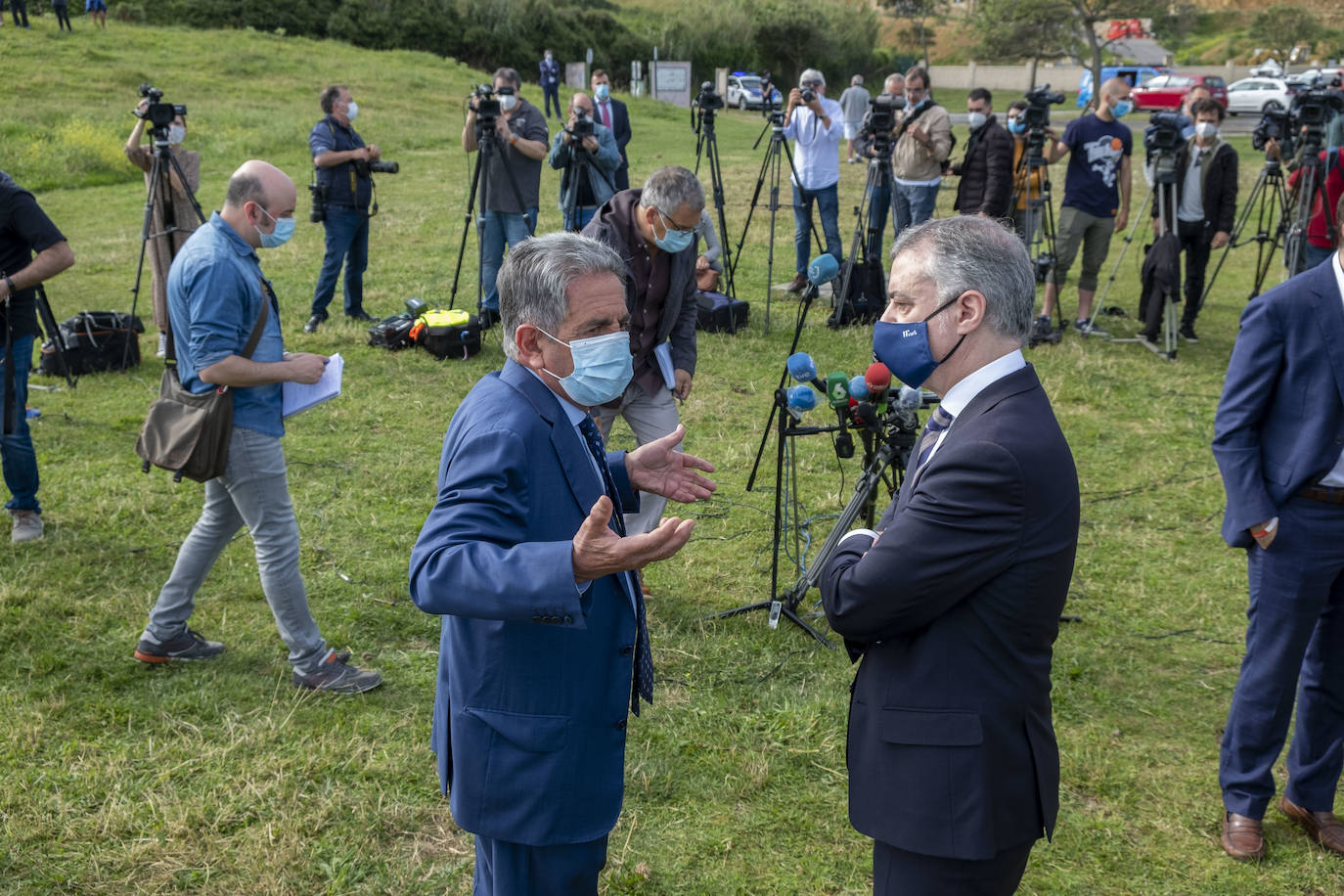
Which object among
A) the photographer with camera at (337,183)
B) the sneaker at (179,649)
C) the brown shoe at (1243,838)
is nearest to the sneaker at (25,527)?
the sneaker at (179,649)

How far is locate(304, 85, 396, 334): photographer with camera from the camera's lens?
29.4 ft

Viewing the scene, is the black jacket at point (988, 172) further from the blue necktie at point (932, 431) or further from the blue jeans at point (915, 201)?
the blue necktie at point (932, 431)

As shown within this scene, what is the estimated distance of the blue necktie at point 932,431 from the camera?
2.23 metres

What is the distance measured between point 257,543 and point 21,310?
7.71 feet

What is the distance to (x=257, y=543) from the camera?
4102mm

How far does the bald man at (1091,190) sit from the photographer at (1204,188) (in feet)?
1.67

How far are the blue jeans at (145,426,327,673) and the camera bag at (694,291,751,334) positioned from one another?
5954mm

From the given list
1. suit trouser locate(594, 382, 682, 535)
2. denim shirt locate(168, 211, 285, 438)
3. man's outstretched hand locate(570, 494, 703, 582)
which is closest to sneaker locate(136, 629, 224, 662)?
denim shirt locate(168, 211, 285, 438)

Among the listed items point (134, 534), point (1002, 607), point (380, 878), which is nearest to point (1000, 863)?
point (1002, 607)

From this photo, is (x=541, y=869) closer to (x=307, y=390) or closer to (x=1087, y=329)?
(x=307, y=390)

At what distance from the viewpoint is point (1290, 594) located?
332cm

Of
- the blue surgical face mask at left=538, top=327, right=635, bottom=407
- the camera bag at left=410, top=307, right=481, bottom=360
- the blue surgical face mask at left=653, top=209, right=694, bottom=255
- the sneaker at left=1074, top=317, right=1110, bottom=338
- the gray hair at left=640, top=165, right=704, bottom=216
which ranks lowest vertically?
the sneaker at left=1074, top=317, right=1110, bottom=338

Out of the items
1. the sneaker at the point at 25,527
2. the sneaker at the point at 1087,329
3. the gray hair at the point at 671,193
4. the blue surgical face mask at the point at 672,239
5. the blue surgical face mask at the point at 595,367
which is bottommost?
the sneaker at the point at 25,527

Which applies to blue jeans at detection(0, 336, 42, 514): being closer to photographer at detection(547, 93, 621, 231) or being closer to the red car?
photographer at detection(547, 93, 621, 231)
